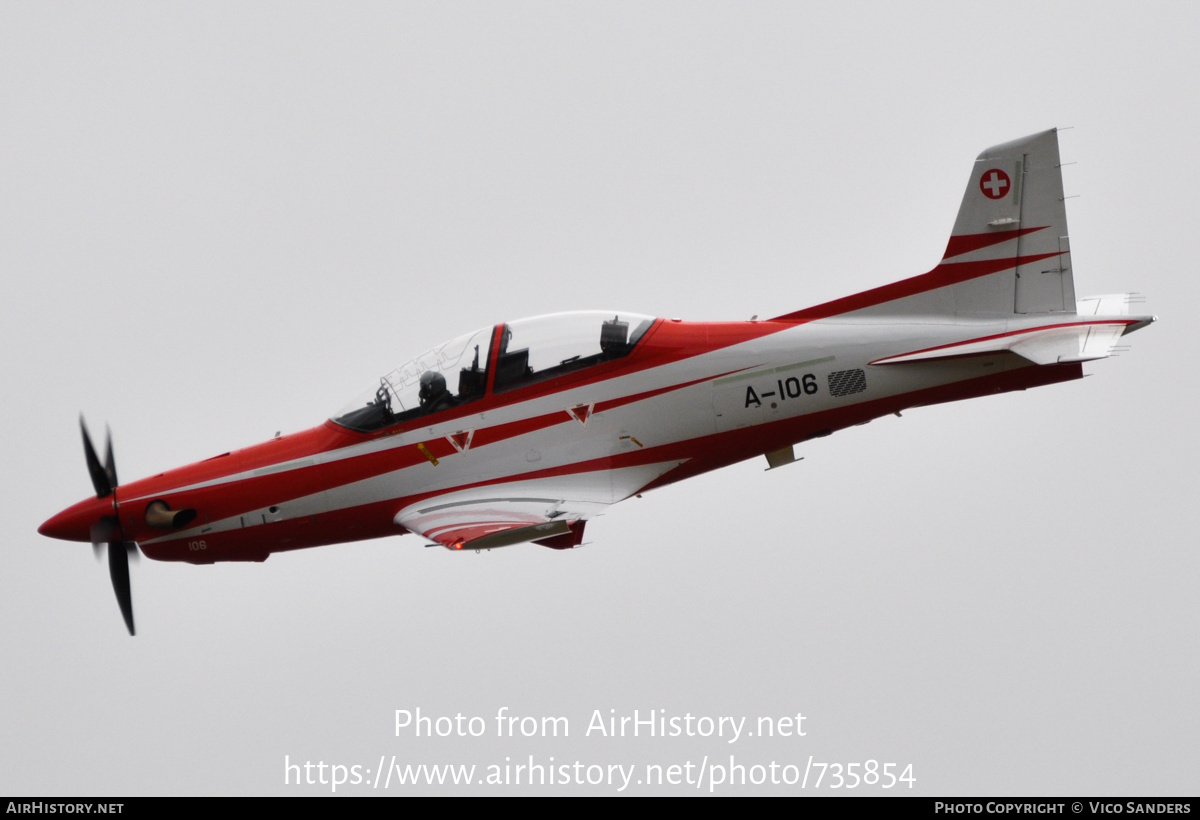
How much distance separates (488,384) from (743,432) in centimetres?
264

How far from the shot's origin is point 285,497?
1515 cm

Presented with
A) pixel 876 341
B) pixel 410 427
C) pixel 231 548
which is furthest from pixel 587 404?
pixel 231 548

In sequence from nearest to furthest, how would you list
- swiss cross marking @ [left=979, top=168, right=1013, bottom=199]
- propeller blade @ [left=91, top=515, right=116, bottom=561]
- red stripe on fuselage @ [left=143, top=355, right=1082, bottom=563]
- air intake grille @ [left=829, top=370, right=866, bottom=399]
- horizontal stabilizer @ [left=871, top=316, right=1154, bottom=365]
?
horizontal stabilizer @ [left=871, top=316, right=1154, bottom=365] → swiss cross marking @ [left=979, top=168, right=1013, bottom=199] → red stripe on fuselage @ [left=143, top=355, right=1082, bottom=563] → air intake grille @ [left=829, top=370, right=866, bottom=399] → propeller blade @ [left=91, top=515, right=116, bottom=561]

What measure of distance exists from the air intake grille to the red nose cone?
782 centimetres

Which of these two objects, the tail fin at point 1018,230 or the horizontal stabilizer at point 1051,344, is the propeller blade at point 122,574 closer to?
the horizontal stabilizer at point 1051,344

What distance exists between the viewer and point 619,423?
47.1 feet

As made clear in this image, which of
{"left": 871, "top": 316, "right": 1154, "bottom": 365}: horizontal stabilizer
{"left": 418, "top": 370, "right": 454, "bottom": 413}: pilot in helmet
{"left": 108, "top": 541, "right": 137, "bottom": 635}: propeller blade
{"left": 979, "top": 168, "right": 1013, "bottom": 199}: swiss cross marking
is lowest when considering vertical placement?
{"left": 108, "top": 541, "right": 137, "bottom": 635}: propeller blade

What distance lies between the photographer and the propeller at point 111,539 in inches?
608

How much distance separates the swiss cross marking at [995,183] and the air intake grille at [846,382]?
2.13 meters

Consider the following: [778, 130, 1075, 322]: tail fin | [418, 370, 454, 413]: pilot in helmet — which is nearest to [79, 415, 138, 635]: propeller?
[418, 370, 454, 413]: pilot in helmet

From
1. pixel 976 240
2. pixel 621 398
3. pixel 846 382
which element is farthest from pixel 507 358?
pixel 976 240

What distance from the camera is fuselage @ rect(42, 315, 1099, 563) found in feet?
45.8

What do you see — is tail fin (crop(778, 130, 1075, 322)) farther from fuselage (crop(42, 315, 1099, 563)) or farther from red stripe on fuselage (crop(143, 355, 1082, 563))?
red stripe on fuselage (crop(143, 355, 1082, 563))

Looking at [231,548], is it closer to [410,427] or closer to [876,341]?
[410,427]
